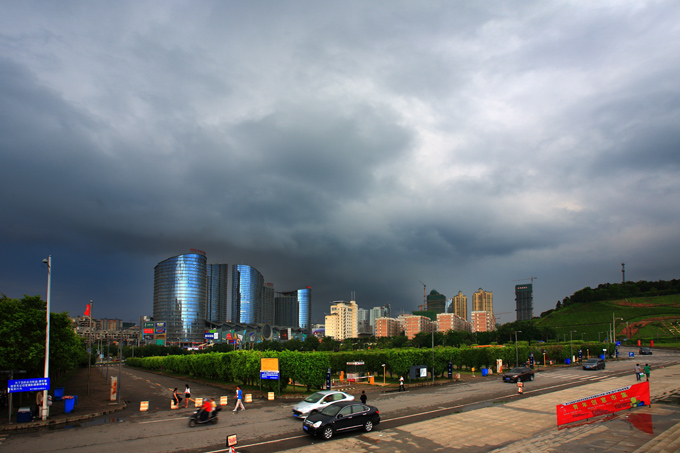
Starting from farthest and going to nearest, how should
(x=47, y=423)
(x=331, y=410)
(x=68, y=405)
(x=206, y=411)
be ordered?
(x=68, y=405) → (x=47, y=423) → (x=206, y=411) → (x=331, y=410)

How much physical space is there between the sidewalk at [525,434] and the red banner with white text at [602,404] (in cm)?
39

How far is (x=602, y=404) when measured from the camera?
22.2 metres

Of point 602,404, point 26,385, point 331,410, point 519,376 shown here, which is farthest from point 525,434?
point 26,385

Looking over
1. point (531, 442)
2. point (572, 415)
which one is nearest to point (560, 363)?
point (572, 415)

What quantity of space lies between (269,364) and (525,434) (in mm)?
22914

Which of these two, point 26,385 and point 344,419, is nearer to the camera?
point 344,419

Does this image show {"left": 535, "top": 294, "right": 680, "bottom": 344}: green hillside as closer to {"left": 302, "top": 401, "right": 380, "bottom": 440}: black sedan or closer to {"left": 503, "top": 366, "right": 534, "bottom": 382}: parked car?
{"left": 503, "top": 366, "right": 534, "bottom": 382}: parked car

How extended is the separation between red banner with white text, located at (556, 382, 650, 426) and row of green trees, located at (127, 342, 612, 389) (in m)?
23.0

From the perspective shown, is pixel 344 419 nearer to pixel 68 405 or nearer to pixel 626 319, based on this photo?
pixel 68 405

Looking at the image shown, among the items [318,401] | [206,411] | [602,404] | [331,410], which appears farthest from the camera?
[318,401]

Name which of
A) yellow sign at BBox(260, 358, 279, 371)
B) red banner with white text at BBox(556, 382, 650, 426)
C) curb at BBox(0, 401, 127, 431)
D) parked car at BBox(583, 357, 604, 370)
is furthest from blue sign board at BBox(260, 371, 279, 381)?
parked car at BBox(583, 357, 604, 370)

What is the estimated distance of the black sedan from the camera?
19.3m

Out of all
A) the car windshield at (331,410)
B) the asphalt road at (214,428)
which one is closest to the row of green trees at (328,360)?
the asphalt road at (214,428)

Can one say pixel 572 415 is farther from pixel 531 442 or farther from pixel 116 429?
pixel 116 429
